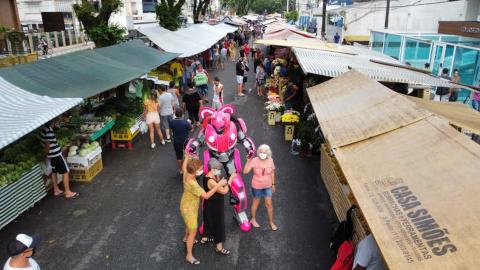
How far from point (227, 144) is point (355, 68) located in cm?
511

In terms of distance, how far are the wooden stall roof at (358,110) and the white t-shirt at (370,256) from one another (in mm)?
1588

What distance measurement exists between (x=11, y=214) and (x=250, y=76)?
18008mm

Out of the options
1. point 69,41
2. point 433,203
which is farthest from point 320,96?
point 69,41

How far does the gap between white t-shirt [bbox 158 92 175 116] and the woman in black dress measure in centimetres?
526

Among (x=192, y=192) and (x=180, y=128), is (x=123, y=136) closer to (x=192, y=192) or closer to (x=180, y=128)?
(x=180, y=128)

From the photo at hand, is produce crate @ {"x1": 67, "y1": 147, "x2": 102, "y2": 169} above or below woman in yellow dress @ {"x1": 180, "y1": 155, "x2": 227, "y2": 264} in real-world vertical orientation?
below

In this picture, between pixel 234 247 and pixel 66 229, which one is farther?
pixel 66 229

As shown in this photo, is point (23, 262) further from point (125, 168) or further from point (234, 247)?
point (125, 168)

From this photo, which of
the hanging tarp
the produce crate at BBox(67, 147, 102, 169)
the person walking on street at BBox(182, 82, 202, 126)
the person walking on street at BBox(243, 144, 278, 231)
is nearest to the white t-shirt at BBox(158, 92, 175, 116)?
the person walking on street at BBox(182, 82, 202, 126)

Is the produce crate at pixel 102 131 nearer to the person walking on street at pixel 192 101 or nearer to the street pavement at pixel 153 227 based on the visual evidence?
the street pavement at pixel 153 227

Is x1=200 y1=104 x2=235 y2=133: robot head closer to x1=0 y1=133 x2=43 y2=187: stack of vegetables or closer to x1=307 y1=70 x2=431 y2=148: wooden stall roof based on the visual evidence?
x1=307 y1=70 x2=431 y2=148: wooden stall roof

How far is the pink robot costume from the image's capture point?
6918 millimetres

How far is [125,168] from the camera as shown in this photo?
31.8 ft

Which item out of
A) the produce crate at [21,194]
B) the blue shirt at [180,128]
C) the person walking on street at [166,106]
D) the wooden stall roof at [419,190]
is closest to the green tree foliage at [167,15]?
the person walking on street at [166,106]
